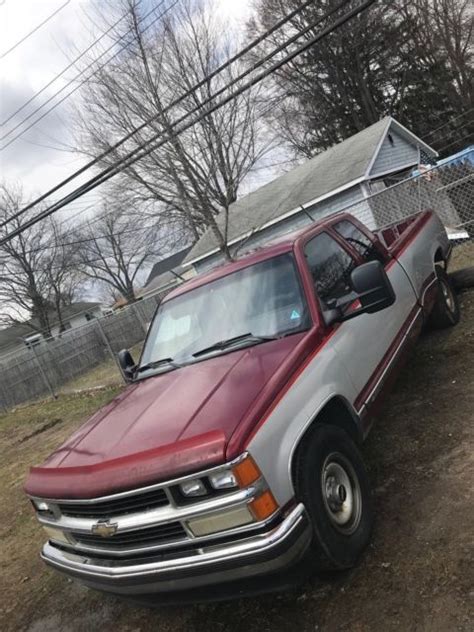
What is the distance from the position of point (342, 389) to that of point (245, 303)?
0.99 meters

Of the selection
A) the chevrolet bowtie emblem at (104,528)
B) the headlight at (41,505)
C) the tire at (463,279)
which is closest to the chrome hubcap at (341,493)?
the chevrolet bowtie emblem at (104,528)

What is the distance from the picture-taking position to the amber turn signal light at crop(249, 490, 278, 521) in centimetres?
244

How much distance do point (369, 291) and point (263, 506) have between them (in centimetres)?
169

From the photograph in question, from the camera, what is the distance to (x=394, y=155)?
2152 centimetres

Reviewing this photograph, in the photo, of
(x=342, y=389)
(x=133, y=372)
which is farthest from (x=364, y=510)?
(x=133, y=372)

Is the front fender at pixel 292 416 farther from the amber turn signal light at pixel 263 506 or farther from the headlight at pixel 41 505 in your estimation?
the headlight at pixel 41 505

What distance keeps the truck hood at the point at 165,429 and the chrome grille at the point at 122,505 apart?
0.22ft

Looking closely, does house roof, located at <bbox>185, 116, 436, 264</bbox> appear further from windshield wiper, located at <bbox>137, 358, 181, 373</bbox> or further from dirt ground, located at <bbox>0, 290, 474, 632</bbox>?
windshield wiper, located at <bbox>137, 358, 181, 373</bbox>

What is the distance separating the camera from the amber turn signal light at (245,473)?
7.97 ft

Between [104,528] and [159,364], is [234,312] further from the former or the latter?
[104,528]

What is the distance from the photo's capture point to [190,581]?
8.26 feet

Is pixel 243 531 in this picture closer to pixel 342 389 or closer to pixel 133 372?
pixel 342 389

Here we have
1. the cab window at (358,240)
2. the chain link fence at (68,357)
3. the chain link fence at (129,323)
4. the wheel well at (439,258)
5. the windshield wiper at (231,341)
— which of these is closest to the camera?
the windshield wiper at (231,341)

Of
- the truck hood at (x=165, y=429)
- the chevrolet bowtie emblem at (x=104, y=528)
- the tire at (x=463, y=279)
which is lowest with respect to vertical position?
the tire at (x=463, y=279)
